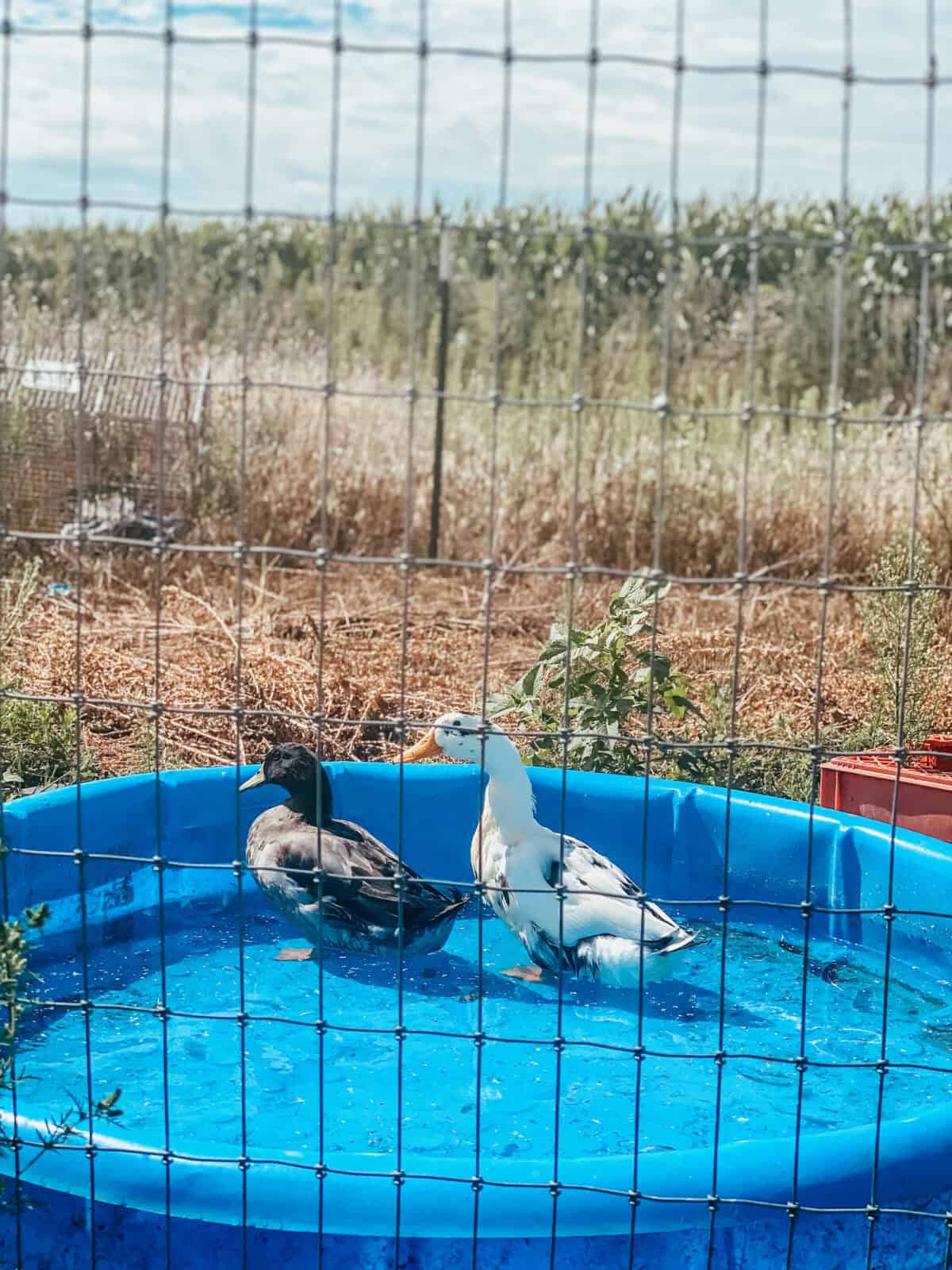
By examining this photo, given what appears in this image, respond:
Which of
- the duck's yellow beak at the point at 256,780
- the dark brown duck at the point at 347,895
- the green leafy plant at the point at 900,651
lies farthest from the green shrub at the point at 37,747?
the green leafy plant at the point at 900,651

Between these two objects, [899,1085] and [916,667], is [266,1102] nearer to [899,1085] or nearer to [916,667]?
[899,1085]

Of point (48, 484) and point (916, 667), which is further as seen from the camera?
point (48, 484)

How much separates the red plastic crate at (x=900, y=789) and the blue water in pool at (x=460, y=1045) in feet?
1.40

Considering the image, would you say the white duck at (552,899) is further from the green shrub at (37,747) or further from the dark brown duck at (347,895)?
the green shrub at (37,747)

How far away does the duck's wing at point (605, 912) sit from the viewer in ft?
12.9

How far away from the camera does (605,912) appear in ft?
13.0

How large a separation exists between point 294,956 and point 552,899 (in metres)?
0.78

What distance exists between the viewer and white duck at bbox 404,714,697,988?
3963 millimetres

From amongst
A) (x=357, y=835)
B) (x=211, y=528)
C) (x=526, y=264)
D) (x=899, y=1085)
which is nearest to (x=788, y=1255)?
(x=899, y=1085)

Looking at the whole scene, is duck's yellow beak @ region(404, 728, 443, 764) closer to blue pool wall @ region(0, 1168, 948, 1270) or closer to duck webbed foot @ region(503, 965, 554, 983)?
duck webbed foot @ region(503, 965, 554, 983)

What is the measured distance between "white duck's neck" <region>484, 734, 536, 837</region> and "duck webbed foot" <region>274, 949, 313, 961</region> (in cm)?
66

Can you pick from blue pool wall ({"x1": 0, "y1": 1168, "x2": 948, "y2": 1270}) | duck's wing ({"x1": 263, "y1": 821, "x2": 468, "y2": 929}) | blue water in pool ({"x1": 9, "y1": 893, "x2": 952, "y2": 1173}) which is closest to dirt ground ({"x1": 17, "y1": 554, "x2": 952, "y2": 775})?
duck's wing ({"x1": 263, "y1": 821, "x2": 468, "y2": 929})

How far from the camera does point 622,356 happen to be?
12227mm

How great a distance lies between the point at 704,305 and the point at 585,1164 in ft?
41.1
